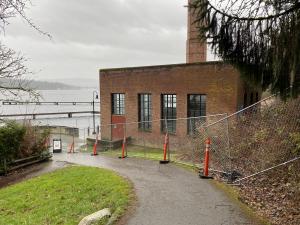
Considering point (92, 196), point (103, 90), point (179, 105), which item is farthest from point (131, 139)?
point (92, 196)

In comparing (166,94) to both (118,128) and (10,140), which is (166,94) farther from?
(10,140)

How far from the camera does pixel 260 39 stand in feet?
17.9

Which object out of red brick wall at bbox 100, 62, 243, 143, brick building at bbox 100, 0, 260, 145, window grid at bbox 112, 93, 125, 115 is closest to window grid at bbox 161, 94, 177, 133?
brick building at bbox 100, 0, 260, 145

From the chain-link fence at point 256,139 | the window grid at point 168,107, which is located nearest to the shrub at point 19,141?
the chain-link fence at point 256,139

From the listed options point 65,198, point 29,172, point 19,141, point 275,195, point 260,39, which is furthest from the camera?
point 19,141

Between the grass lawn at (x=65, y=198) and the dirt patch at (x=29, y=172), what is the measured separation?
1.90 metres

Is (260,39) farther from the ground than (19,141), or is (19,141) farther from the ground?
(260,39)

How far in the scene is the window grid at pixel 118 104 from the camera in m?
32.8

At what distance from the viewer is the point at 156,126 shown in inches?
1134

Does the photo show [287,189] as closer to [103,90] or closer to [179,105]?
[179,105]

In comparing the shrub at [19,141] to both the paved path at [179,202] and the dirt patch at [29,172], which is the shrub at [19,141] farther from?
the paved path at [179,202]

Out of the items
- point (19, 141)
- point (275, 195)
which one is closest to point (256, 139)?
point (275, 195)

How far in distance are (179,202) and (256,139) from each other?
3472 millimetres

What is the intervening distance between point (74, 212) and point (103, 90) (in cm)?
2606
